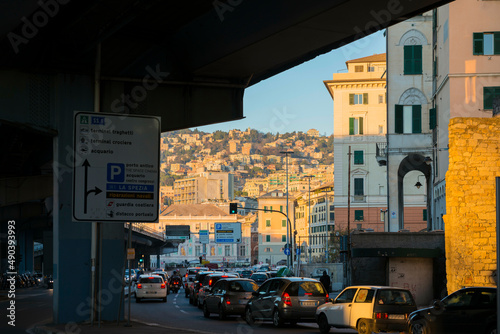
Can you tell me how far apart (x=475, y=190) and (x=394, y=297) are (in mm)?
11545

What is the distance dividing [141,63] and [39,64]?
267 cm

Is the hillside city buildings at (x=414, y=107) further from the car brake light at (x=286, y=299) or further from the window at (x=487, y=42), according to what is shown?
the car brake light at (x=286, y=299)

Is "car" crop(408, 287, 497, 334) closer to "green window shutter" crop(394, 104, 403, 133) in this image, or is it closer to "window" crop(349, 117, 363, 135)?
"green window shutter" crop(394, 104, 403, 133)

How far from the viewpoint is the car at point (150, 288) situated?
1741 inches

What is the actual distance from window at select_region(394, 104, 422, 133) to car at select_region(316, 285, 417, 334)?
117ft

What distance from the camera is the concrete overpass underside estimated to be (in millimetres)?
16109

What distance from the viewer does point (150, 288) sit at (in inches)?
1747

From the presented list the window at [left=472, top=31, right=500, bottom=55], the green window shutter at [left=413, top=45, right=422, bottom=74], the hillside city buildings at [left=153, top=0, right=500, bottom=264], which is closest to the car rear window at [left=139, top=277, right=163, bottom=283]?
the hillside city buildings at [left=153, top=0, right=500, bottom=264]

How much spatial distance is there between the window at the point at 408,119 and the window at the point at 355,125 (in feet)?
133

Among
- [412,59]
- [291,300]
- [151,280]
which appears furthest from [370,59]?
[291,300]

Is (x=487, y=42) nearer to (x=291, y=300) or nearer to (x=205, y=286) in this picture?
(x=205, y=286)

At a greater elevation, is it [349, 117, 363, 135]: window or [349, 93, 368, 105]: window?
[349, 93, 368, 105]: window

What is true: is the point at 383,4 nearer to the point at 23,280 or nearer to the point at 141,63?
the point at 141,63

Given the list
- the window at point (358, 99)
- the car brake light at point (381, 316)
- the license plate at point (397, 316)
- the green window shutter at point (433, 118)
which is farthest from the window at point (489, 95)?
the window at point (358, 99)
